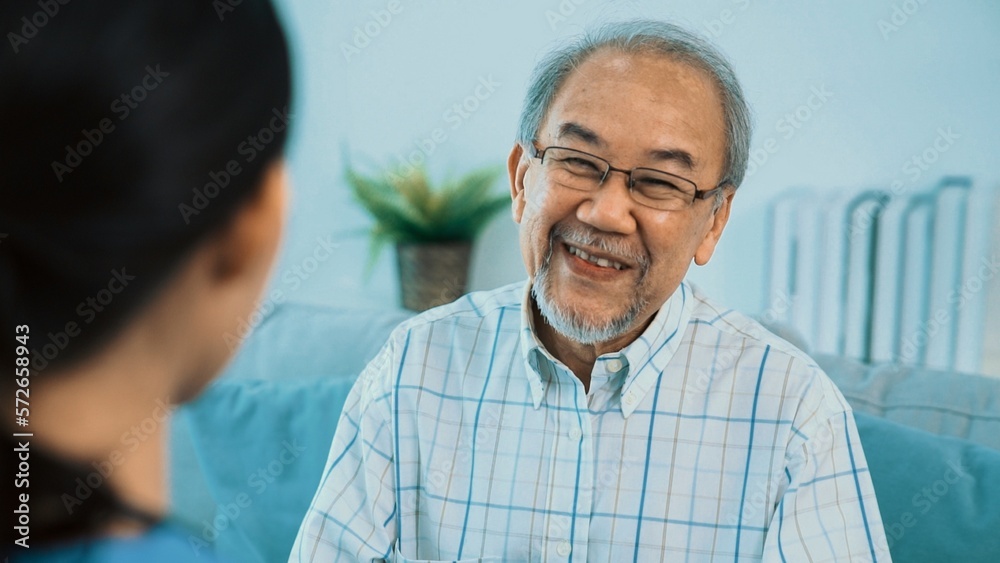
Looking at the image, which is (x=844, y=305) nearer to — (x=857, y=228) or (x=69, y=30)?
(x=857, y=228)

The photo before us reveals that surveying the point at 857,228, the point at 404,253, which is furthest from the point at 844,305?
the point at 404,253

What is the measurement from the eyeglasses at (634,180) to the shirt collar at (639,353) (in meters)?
0.16

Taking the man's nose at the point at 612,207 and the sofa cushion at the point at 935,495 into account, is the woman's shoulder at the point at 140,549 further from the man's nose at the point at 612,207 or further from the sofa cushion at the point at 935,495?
the sofa cushion at the point at 935,495

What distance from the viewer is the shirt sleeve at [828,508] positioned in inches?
41.9

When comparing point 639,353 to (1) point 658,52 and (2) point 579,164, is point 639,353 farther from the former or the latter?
(1) point 658,52

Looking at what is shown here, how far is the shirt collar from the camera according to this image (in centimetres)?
118

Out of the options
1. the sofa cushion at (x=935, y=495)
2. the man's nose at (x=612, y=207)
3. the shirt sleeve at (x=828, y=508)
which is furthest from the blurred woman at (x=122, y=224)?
the sofa cushion at (x=935, y=495)

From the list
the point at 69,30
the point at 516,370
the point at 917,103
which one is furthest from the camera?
the point at 917,103

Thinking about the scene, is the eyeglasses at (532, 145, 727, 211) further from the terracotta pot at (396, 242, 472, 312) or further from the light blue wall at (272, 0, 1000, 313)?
the terracotta pot at (396, 242, 472, 312)

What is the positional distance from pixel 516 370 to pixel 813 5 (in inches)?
55.5

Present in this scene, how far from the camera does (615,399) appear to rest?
119cm

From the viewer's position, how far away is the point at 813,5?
7.04 ft

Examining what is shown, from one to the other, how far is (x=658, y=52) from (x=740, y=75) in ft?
3.94

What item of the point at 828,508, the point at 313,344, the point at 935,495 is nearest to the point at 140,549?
the point at 828,508
